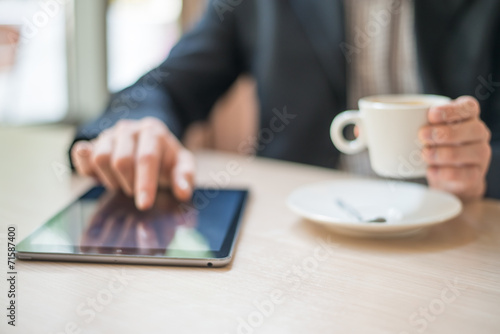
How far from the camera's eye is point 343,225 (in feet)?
1.81

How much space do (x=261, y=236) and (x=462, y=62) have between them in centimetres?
72

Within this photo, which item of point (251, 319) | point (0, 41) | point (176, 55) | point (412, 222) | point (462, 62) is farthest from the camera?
point (0, 41)

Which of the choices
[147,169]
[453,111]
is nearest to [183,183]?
[147,169]

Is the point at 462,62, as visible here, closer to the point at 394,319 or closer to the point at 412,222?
the point at 412,222

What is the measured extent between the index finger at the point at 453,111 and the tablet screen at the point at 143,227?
26 centimetres

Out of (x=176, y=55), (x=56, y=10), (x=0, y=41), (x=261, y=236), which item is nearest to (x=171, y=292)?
(x=261, y=236)

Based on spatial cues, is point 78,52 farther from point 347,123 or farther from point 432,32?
point 347,123

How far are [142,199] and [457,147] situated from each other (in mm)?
404

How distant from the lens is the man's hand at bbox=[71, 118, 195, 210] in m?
0.69

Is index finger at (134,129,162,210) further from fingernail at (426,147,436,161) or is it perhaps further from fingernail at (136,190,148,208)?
fingernail at (426,147,436,161)

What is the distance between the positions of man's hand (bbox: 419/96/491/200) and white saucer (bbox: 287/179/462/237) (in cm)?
3

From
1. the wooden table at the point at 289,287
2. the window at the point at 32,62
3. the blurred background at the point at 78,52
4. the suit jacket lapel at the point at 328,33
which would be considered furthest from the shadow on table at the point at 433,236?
the window at the point at 32,62

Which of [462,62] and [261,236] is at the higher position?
[462,62]

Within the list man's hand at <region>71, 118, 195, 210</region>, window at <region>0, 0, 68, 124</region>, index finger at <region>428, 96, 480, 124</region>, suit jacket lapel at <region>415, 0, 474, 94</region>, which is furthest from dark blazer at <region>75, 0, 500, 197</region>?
window at <region>0, 0, 68, 124</region>
